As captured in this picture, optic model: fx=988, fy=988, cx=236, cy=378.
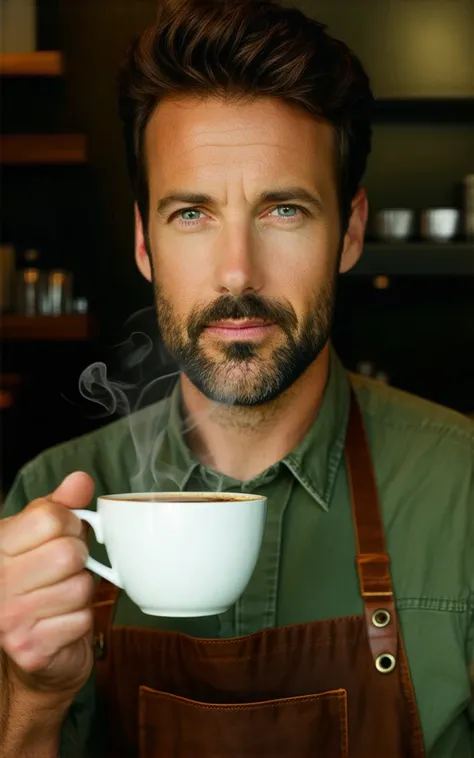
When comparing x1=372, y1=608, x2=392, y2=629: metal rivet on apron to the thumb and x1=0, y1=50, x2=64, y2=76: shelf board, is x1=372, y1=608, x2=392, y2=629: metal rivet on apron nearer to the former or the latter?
the thumb

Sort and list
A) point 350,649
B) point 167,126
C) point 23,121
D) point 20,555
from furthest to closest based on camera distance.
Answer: point 23,121 < point 167,126 < point 350,649 < point 20,555

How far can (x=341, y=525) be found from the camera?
1.20 metres

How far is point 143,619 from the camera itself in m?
1.17

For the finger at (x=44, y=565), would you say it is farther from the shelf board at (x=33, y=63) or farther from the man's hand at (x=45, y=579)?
the shelf board at (x=33, y=63)

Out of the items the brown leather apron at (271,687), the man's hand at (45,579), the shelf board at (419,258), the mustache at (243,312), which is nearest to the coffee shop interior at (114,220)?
the shelf board at (419,258)

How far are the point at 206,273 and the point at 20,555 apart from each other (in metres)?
0.47

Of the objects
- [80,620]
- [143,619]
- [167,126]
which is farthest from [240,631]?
[167,126]

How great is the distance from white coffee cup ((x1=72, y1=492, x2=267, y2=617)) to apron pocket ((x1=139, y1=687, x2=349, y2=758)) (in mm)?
265

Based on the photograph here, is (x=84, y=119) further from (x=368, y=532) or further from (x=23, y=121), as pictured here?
(x=368, y=532)

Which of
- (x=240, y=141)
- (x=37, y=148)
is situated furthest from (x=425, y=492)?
(x=37, y=148)

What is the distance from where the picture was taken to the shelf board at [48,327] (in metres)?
2.87

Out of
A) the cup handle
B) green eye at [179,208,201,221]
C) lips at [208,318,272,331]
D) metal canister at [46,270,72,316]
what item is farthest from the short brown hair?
metal canister at [46,270,72,316]

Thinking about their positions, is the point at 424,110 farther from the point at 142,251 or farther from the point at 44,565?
the point at 44,565

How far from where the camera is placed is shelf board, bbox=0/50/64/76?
8.80 ft
